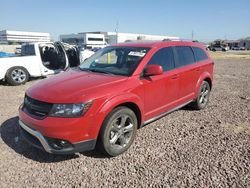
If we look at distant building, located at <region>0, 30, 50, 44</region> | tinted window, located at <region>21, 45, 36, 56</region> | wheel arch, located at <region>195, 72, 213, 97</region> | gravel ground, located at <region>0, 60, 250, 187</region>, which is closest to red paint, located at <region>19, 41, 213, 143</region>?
gravel ground, located at <region>0, 60, 250, 187</region>

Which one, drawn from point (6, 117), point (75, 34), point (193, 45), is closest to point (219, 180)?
point (193, 45)

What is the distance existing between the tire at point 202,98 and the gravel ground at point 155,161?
0.70 meters

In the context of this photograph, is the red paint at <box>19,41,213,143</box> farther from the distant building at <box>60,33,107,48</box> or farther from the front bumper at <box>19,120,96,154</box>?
the distant building at <box>60,33,107,48</box>

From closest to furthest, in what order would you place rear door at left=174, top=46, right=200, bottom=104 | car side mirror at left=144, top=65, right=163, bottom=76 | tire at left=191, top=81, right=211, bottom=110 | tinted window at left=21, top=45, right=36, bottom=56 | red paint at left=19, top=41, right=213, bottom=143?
red paint at left=19, top=41, right=213, bottom=143 → car side mirror at left=144, top=65, right=163, bottom=76 → rear door at left=174, top=46, right=200, bottom=104 → tire at left=191, top=81, right=211, bottom=110 → tinted window at left=21, top=45, right=36, bottom=56

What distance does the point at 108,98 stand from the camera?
3.50 meters

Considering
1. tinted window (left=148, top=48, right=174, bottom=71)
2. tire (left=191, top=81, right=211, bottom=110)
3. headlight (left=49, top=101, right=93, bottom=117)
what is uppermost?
tinted window (left=148, top=48, right=174, bottom=71)

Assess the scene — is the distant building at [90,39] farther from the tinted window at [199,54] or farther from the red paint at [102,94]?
the red paint at [102,94]

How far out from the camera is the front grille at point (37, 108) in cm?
339

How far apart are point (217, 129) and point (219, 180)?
1876mm

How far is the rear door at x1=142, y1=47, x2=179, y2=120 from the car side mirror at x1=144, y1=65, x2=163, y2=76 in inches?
4.8

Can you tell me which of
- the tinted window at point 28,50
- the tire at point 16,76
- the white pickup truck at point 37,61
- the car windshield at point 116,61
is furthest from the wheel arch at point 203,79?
the tinted window at point 28,50

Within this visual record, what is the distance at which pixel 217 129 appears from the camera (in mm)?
4895

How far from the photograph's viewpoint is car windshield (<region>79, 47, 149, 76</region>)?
4227 mm

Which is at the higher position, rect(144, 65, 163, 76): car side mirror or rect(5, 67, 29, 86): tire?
rect(144, 65, 163, 76): car side mirror
